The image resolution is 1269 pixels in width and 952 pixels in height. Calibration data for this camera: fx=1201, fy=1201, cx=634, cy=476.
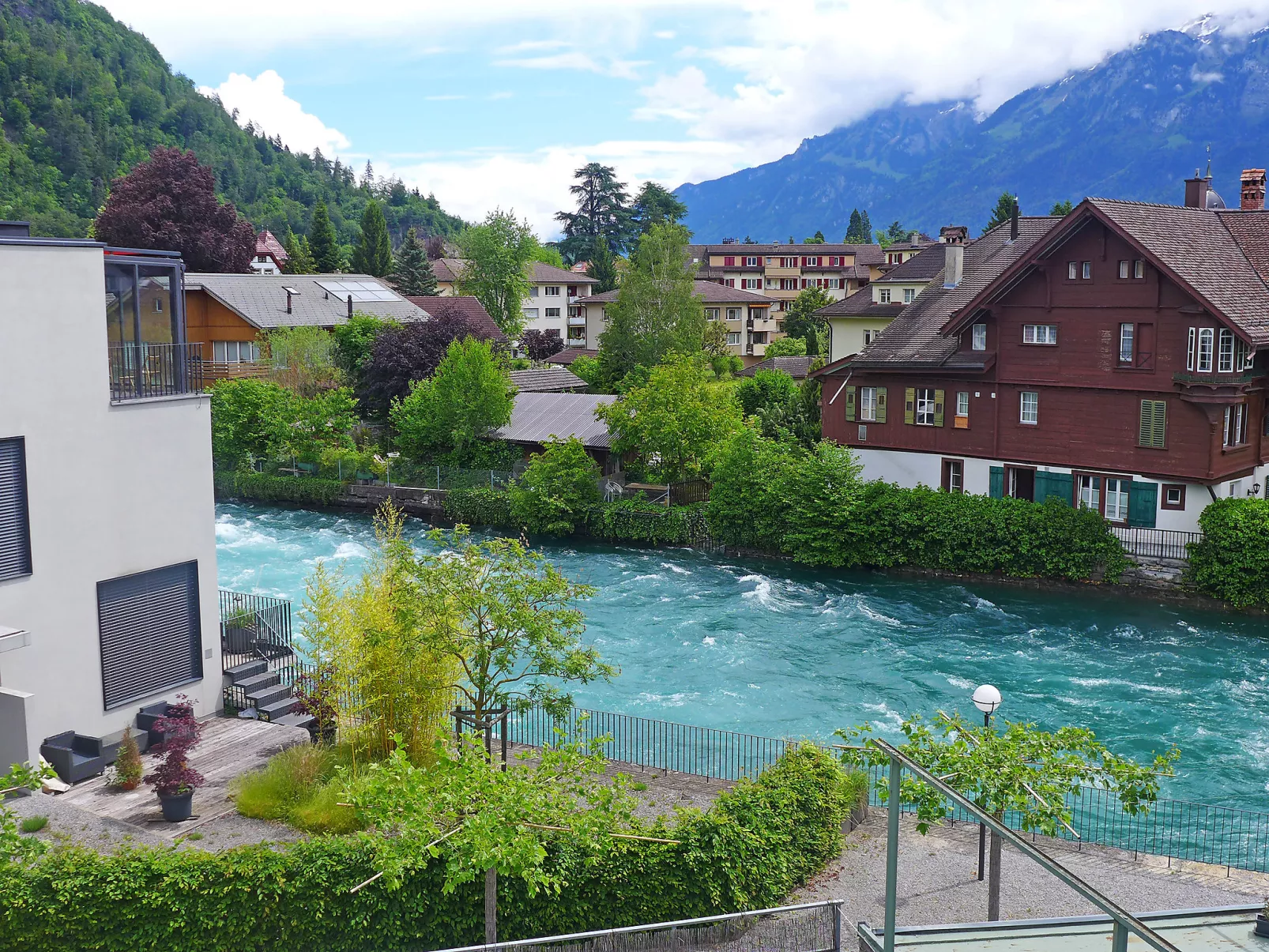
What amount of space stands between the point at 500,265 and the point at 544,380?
27237 mm

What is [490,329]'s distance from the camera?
2886 inches

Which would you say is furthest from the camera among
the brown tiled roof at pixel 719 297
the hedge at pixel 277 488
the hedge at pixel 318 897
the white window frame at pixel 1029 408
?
the brown tiled roof at pixel 719 297

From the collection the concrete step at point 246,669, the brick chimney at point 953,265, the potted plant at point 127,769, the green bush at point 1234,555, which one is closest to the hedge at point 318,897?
the potted plant at point 127,769

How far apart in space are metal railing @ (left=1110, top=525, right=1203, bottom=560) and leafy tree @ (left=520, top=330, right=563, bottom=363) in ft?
200

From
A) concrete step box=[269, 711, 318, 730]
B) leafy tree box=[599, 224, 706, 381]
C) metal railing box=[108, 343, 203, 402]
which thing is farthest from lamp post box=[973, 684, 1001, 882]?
leafy tree box=[599, 224, 706, 381]

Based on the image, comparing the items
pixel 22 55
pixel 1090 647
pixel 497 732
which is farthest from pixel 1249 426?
pixel 22 55

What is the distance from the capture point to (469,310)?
77.6m

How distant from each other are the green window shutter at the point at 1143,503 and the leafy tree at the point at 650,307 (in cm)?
3565

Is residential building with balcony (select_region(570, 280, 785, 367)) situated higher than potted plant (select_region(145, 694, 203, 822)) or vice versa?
residential building with balcony (select_region(570, 280, 785, 367))

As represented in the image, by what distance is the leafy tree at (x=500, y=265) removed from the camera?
89188 mm

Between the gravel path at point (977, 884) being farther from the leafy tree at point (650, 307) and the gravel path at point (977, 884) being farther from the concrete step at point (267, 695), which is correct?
the leafy tree at point (650, 307)

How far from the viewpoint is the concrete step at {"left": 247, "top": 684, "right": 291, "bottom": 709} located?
21938 mm

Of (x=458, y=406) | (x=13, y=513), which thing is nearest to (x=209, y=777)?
(x=13, y=513)

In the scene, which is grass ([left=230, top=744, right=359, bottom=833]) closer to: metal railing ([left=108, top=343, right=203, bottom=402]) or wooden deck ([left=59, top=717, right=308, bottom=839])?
wooden deck ([left=59, top=717, right=308, bottom=839])
